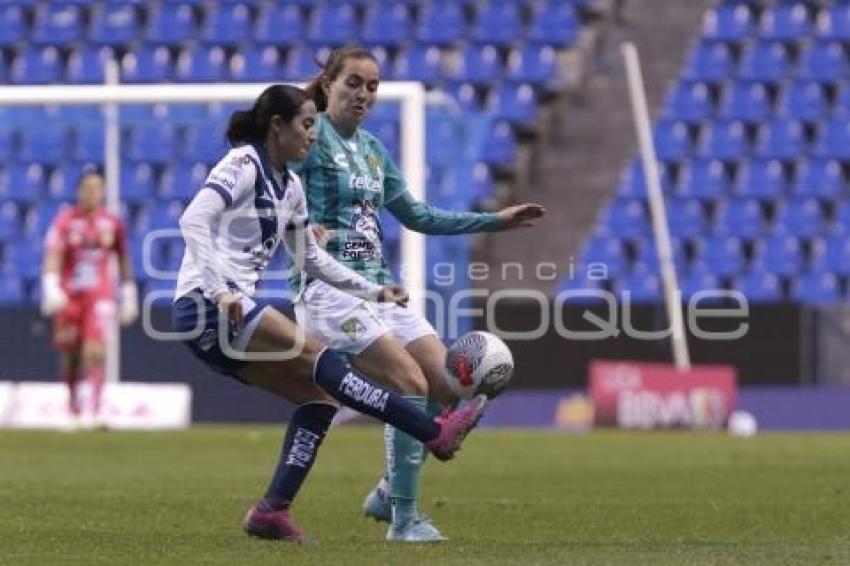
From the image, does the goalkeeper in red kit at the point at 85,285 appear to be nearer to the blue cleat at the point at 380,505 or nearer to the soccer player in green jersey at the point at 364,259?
the blue cleat at the point at 380,505

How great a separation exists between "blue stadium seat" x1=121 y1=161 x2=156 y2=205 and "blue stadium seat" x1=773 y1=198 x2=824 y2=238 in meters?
7.54

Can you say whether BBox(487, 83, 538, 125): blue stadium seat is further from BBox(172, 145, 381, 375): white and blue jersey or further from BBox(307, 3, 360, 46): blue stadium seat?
BBox(172, 145, 381, 375): white and blue jersey

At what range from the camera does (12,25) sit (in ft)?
95.2

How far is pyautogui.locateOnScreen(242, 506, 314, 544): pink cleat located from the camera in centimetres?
848

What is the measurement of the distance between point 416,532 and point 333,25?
20.2 meters

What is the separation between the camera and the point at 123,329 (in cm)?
2194

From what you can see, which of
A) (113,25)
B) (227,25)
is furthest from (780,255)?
(113,25)

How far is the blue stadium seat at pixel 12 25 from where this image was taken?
94.7 feet

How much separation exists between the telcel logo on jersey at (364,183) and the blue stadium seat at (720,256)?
1664 cm

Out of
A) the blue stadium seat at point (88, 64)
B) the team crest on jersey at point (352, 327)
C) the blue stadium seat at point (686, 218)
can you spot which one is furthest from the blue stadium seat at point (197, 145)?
the team crest on jersey at point (352, 327)

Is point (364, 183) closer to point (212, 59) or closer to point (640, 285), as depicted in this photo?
point (640, 285)

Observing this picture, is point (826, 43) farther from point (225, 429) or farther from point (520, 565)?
point (520, 565)

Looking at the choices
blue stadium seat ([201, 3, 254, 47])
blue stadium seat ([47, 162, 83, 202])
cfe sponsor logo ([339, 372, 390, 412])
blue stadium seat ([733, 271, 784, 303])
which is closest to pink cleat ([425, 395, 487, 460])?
cfe sponsor logo ([339, 372, 390, 412])

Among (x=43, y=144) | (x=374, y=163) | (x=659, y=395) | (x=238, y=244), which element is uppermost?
(x=374, y=163)
